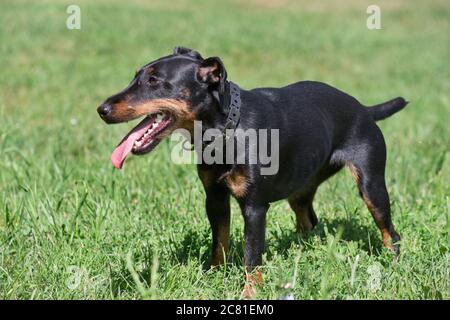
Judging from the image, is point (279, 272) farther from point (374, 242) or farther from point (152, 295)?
point (374, 242)

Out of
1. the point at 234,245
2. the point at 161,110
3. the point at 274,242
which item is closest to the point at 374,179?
the point at 274,242

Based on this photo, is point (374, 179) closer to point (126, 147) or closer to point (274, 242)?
point (274, 242)

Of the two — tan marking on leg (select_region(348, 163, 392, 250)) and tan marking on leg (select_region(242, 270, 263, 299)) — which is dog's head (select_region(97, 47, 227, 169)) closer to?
tan marking on leg (select_region(242, 270, 263, 299))

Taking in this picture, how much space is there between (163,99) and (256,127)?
588 mm

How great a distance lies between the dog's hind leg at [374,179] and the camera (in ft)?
15.7

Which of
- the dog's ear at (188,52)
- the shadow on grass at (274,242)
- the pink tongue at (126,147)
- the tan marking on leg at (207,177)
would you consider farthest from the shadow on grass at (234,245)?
the dog's ear at (188,52)

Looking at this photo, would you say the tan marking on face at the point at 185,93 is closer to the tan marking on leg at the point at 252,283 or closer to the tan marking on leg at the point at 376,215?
the tan marking on leg at the point at 252,283

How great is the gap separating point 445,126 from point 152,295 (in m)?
6.70

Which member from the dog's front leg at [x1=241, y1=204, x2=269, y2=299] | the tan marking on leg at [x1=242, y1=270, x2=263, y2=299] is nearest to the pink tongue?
the dog's front leg at [x1=241, y1=204, x2=269, y2=299]

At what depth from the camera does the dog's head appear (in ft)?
13.1

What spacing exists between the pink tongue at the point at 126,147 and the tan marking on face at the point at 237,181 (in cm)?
58
